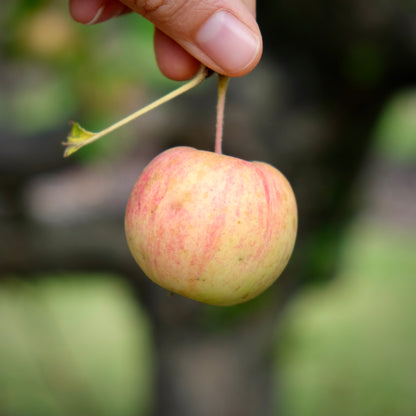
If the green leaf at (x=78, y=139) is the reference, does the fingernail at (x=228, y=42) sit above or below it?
above

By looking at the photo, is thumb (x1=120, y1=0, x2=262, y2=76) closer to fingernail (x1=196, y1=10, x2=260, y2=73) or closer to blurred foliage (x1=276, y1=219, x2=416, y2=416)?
fingernail (x1=196, y1=10, x2=260, y2=73)

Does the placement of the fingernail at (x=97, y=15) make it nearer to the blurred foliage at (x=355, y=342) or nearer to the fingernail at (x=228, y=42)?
the fingernail at (x=228, y=42)

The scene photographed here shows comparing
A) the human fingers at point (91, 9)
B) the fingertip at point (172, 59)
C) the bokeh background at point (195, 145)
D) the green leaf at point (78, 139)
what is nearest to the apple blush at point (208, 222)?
the green leaf at point (78, 139)

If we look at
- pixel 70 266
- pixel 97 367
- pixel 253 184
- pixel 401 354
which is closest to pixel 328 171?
pixel 70 266

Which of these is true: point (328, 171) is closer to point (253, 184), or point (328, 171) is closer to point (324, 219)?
point (324, 219)

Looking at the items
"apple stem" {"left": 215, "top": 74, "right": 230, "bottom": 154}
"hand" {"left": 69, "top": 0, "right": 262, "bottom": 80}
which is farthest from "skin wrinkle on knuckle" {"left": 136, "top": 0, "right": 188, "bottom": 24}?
"apple stem" {"left": 215, "top": 74, "right": 230, "bottom": 154}

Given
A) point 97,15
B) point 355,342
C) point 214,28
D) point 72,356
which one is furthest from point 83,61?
point 355,342
